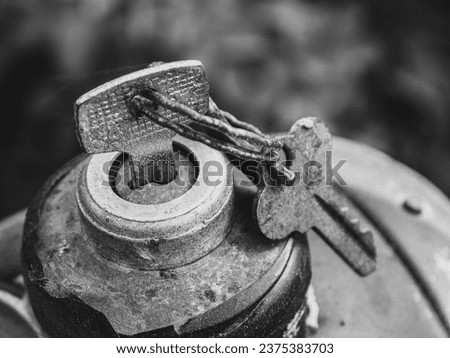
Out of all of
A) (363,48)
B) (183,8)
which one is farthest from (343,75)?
(183,8)

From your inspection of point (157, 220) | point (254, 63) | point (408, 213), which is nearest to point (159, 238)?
point (157, 220)

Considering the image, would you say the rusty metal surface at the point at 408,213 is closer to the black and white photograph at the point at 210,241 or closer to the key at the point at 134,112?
the black and white photograph at the point at 210,241

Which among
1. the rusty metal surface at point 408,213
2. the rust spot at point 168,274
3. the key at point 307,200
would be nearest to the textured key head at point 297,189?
the key at point 307,200

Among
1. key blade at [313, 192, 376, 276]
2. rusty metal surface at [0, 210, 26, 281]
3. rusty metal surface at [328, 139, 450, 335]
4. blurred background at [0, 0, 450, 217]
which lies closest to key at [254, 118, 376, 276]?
key blade at [313, 192, 376, 276]

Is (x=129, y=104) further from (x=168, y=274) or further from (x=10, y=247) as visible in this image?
(x=10, y=247)

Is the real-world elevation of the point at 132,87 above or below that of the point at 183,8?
above
